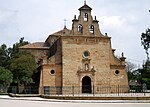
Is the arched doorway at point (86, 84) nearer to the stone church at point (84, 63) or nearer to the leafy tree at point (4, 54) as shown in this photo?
the stone church at point (84, 63)

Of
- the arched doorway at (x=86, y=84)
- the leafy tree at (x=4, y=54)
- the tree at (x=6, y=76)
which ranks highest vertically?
the leafy tree at (x=4, y=54)

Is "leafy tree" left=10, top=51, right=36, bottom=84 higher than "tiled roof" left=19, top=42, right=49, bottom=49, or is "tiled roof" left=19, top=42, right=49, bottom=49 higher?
"tiled roof" left=19, top=42, right=49, bottom=49

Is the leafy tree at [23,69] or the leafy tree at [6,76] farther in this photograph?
the leafy tree at [6,76]

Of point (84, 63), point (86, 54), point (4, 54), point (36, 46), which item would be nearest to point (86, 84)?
point (84, 63)

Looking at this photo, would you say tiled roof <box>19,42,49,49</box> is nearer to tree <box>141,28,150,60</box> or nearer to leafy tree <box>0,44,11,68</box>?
leafy tree <box>0,44,11,68</box>

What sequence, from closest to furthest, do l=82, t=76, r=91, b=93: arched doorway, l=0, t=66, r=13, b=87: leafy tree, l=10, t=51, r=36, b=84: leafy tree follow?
l=10, t=51, r=36, b=84: leafy tree < l=0, t=66, r=13, b=87: leafy tree < l=82, t=76, r=91, b=93: arched doorway

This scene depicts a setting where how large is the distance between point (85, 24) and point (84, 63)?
662cm

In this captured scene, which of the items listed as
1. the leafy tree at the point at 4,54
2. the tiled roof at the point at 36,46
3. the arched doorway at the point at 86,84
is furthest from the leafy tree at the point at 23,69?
the leafy tree at the point at 4,54

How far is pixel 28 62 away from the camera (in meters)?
51.6

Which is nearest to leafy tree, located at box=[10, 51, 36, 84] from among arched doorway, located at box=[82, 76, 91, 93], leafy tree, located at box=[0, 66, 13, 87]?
leafy tree, located at box=[0, 66, 13, 87]

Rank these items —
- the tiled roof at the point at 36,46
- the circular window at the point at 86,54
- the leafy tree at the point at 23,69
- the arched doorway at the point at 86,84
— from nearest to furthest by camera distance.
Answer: the leafy tree at the point at 23,69, the arched doorway at the point at 86,84, the circular window at the point at 86,54, the tiled roof at the point at 36,46

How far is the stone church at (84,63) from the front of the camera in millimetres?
50844

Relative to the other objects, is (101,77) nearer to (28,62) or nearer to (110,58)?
(110,58)

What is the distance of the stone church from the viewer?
50.8 metres
